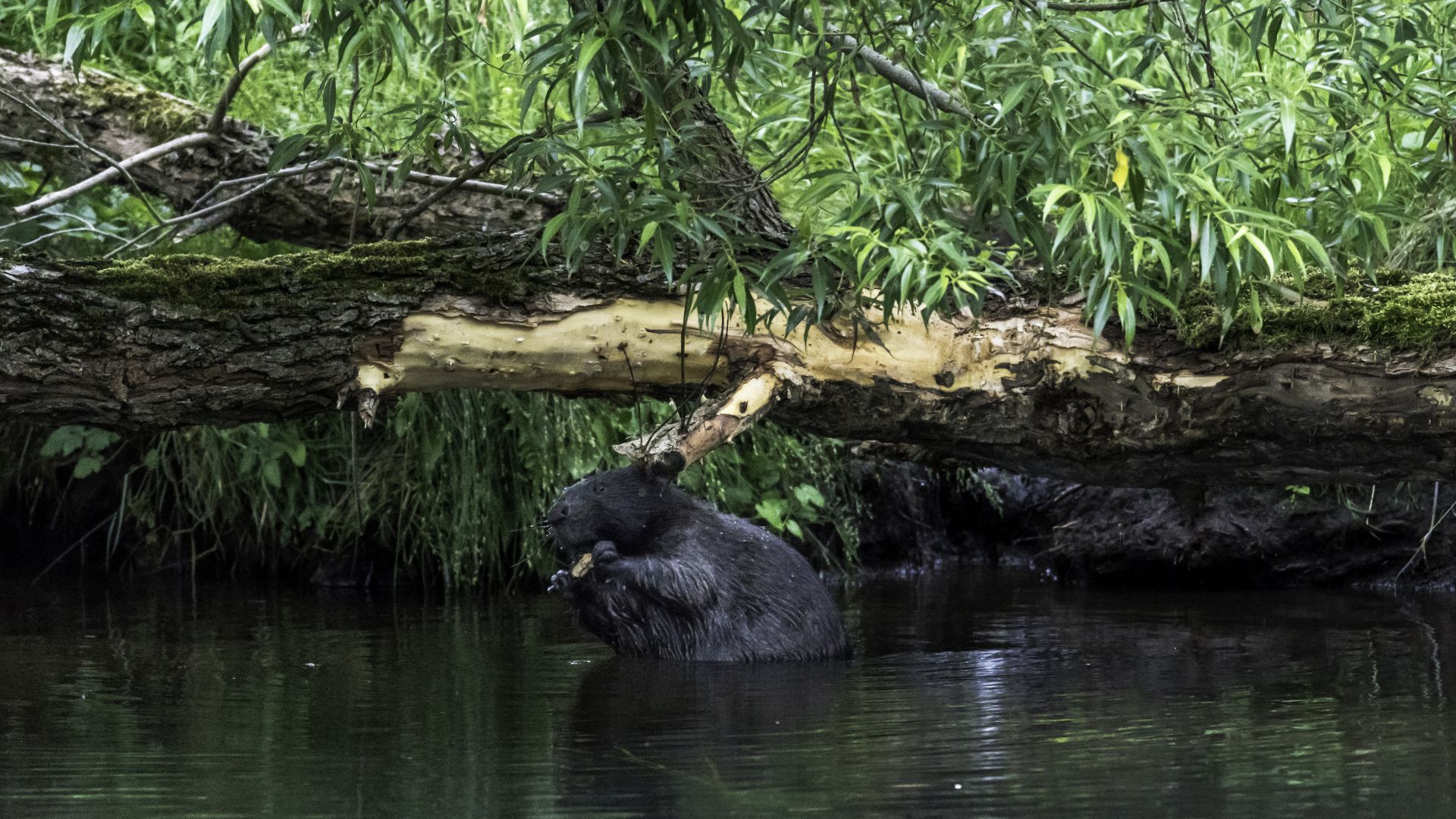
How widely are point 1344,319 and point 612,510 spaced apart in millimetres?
2279

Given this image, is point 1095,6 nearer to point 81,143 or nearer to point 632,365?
point 632,365

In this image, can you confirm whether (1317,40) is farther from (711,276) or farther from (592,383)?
(592,383)

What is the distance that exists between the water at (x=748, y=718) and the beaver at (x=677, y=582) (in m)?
0.15

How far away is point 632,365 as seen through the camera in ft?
15.1

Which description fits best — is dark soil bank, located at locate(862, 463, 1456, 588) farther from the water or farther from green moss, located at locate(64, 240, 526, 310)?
green moss, located at locate(64, 240, 526, 310)

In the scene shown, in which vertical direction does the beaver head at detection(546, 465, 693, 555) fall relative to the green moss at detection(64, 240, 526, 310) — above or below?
below

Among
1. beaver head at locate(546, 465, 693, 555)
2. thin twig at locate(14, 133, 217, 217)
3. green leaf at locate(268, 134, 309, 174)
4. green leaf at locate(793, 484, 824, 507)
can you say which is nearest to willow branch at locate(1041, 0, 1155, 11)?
beaver head at locate(546, 465, 693, 555)

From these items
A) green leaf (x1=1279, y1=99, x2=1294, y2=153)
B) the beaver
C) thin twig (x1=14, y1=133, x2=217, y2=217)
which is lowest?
the beaver

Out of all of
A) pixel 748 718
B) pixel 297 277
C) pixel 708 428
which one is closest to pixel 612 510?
pixel 708 428

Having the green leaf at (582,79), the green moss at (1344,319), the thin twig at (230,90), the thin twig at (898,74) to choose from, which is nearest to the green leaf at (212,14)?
the green leaf at (582,79)

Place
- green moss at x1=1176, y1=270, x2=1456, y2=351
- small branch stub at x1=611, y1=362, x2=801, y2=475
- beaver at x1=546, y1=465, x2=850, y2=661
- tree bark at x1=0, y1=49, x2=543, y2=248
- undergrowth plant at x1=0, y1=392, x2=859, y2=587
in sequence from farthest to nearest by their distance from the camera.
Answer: undergrowth plant at x1=0, y1=392, x2=859, y2=587 < tree bark at x1=0, y1=49, x2=543, y2=248 < beaver at x1=546, y1=465, x2=850, y2=661 < green moss at x1=1176, y1=270, x2=1456, y2=351 < small branch stub at x1=611, y1=362, x2=801, y2=475

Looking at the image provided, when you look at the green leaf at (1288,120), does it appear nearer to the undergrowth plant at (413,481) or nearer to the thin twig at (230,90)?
the thin twig at (230,90)

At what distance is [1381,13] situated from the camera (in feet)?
13.6

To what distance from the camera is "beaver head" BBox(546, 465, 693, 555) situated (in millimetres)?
5023
